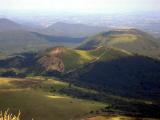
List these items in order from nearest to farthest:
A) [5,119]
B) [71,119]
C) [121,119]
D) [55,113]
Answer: [5,119] < [121,119] < [71,119] < [55,113]

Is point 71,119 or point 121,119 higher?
point 121,119

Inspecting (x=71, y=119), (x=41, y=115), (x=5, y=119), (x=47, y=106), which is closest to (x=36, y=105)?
(x=47, y=106)

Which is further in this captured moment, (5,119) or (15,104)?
(15,104)

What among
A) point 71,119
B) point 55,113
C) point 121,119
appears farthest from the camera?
point 55,113

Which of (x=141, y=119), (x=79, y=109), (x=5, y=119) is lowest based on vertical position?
(x=79, y=109)

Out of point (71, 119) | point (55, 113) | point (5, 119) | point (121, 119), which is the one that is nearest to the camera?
point (5, 119)

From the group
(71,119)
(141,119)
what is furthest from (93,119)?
(71,119)

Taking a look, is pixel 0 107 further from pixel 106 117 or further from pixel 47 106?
pixel 106 117

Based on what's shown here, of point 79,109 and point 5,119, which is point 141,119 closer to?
point 79,109

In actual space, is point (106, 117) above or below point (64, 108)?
above
